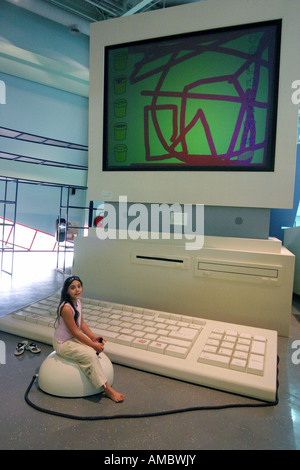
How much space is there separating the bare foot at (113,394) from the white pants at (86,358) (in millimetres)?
12

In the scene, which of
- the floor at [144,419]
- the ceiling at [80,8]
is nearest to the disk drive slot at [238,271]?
the floor at [144,419]

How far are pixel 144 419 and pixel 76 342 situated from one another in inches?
8.2

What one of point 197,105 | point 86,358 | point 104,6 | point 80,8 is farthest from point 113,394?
point 80,8

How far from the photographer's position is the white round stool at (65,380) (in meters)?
0.59

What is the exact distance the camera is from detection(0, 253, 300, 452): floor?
1.54 feet

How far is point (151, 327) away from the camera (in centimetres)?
85

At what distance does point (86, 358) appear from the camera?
2.00 ft

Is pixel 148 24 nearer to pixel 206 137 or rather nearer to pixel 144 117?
pixel 144 117

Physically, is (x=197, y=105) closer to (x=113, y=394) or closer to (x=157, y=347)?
(x=157, y=347)

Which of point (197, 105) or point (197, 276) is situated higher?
point (197, 105)

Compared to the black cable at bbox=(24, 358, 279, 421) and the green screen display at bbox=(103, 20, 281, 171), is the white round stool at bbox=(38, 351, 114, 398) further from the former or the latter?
the green screen display at bbox=(103, 20, 281, 171)

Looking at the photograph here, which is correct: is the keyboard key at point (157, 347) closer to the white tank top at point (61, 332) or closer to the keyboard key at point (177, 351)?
the keyboard key at point (177, 351)

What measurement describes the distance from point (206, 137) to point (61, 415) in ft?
3.35

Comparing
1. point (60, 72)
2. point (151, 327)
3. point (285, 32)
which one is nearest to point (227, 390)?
point (151, 327)
